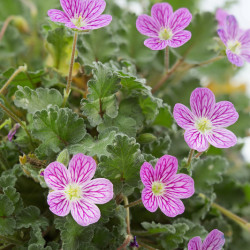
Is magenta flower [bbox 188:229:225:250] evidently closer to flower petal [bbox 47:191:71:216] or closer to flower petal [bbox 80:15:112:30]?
flower petal [bbox 47:191:71:216]

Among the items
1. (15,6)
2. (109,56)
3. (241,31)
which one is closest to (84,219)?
(109,56)

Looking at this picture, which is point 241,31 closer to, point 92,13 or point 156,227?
point 92,13

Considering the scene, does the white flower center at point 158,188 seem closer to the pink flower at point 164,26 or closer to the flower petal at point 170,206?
the flower petal at point 170,206

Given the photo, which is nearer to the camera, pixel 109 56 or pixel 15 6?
pixel 109 56

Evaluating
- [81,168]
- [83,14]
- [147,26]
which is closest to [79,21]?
[83,14]

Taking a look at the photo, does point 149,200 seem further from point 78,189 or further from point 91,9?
point 91,9

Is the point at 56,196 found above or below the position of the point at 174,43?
below

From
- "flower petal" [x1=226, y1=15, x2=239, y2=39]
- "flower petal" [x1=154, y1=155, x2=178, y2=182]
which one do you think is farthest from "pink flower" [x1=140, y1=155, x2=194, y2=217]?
"flower petal" [x1=226, y1=15, x2=239, y2=39]

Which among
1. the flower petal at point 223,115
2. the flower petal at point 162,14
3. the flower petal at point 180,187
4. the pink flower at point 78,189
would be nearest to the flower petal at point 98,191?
the pink flower at point 78,189
